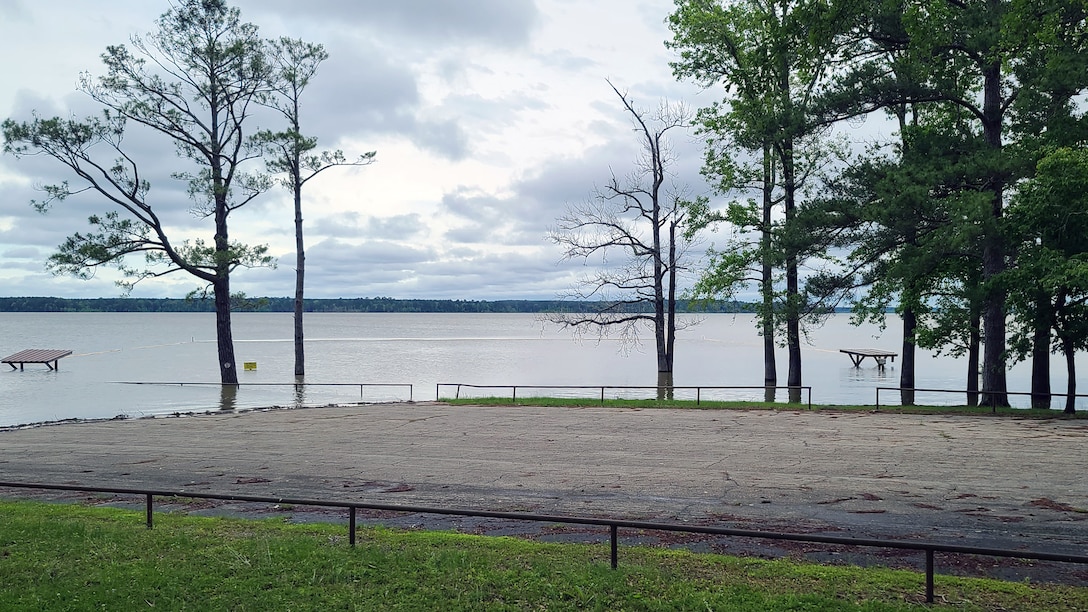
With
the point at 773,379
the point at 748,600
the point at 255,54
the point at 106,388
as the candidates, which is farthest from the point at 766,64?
the point at 106,388

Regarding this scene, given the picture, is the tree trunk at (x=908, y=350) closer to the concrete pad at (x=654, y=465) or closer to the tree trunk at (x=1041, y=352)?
the tree trunk at (x=1041, y=352)

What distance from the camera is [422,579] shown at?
771 cm

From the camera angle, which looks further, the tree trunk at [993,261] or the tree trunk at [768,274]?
the tree trunk at [768,274]

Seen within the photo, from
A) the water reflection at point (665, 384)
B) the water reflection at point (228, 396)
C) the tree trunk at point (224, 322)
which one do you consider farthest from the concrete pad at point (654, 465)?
the tree trunk at point (224, 322)

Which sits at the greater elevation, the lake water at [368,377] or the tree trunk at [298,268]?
the tree trunk at [298,268]

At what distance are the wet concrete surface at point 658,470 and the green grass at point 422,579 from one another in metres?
0.88

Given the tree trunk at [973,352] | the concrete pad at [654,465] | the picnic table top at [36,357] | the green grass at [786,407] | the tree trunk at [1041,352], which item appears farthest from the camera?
the picnic table top at [36,357]

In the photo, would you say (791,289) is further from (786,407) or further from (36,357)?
(36,357)

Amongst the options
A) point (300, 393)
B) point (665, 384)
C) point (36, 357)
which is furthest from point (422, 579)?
point (36, 357)

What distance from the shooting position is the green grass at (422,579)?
714cm

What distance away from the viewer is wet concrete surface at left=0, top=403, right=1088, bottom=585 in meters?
9.83

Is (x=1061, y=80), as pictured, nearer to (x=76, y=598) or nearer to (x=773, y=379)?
(x=773, y=379)

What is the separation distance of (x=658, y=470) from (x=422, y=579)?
7.09 metres

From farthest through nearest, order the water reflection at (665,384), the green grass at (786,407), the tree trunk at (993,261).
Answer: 1. the water reflection at (665,384)
2. the green grass at (786,407)
3. the tree trunk at (993,261)
